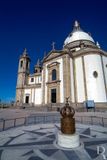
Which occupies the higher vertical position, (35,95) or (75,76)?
(75,76)

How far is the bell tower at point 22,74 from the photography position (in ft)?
138

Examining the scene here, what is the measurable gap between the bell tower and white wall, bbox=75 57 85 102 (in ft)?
70.7

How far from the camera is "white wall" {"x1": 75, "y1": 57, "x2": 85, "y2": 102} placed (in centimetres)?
2558

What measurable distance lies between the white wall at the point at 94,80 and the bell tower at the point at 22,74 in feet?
79.1

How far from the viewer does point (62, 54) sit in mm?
28344

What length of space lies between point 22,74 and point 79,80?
24759mm

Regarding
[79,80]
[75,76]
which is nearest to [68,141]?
[79,80]

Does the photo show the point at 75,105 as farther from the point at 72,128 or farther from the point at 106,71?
the point at 72,128

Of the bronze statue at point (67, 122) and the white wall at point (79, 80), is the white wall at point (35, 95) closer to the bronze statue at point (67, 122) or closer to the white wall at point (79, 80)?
the white wall at point (79, 80)

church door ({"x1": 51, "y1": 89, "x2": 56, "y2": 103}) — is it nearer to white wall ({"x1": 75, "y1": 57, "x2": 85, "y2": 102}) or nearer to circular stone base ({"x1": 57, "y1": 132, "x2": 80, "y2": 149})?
white wall ({"x1": 75, "y1": 57, "x2": 85, "y2": 102})

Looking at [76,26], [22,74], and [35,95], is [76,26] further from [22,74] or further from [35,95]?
[35,95]

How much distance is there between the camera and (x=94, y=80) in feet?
83.7

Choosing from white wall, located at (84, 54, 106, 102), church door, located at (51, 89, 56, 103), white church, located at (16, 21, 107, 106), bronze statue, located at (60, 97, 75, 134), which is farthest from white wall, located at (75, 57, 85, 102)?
bronze statue, located at (60, 97, 75, 134)

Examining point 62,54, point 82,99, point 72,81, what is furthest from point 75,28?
point 82,99
